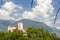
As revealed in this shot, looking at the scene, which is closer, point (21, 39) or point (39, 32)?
point (21, 39)

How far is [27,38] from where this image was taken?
296 feet

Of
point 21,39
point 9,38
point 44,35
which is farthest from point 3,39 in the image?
point 44,35

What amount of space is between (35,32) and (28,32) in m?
2.74

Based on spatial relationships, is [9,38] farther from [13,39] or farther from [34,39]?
[34,39]

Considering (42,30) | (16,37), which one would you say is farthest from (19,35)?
(42,30)

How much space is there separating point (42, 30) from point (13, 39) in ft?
36.6

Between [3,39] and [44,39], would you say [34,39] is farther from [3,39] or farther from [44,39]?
[3,39]

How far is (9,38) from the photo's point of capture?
98.2 meters

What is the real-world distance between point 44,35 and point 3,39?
1445 centimetres

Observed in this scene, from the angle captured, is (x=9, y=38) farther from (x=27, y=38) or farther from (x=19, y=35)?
(x=27, y=38)

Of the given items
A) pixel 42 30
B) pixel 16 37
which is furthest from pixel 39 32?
pixel 16 37

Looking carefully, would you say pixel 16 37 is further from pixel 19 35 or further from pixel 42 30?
pixel 42 30

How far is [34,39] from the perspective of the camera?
3467 inches

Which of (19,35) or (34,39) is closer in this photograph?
(34,39)
